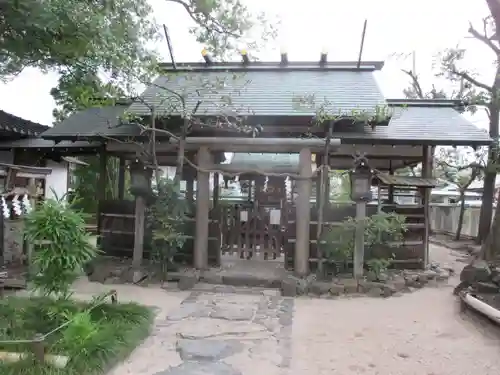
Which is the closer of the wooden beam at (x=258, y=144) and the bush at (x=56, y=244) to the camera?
the bush at (x=56, y=244)

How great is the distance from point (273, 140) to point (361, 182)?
1.84 metres

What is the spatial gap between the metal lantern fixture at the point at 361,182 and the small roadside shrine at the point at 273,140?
191 mm

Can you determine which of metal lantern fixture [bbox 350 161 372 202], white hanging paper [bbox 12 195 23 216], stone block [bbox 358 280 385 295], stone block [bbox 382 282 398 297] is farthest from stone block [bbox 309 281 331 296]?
white hanging paper [bbox 12 195 23 216]

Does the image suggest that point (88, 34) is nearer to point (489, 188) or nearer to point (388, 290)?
point (388, 290)

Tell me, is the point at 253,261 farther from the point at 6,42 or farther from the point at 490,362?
the point at 6,42

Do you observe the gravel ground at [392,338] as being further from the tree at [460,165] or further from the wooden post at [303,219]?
the tree at [460,165]

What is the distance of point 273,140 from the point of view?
8.20m

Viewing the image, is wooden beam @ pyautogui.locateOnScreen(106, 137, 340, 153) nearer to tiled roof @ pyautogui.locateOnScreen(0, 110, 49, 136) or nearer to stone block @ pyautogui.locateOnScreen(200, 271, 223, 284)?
stone block @ pyautogui.locateOnScreen(200, 271, 223, 284)

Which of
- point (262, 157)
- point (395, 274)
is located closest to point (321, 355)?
point (395, 274)

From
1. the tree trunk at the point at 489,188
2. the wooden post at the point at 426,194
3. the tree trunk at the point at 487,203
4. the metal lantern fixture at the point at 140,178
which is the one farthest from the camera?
the tree trunk at the point at 487,203

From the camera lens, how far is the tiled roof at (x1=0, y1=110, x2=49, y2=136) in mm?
10492

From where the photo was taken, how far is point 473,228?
1731 cm

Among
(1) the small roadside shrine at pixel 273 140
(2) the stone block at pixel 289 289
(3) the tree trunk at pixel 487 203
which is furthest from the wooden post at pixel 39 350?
(3) the tree trunk at pixel 487 203

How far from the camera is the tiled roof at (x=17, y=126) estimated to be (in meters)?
10.5
